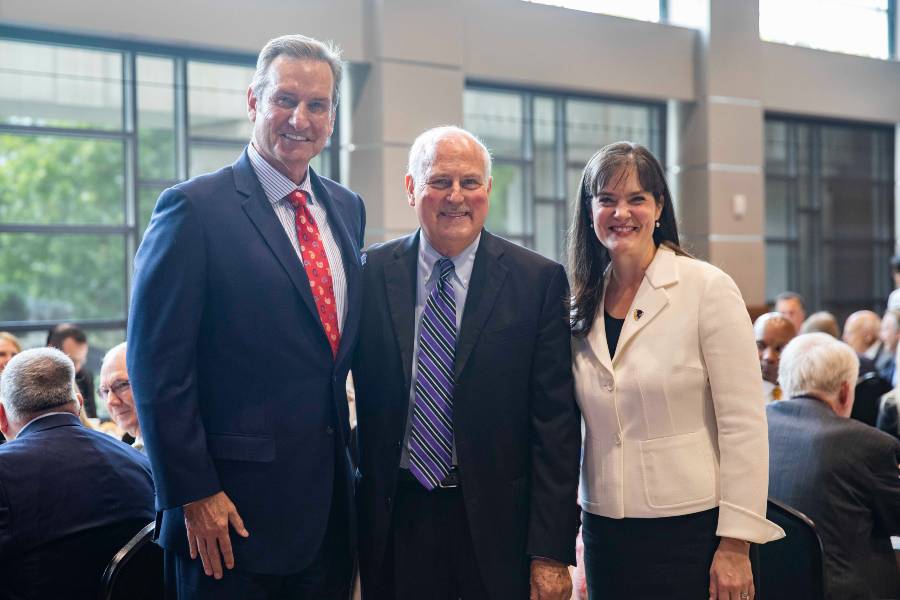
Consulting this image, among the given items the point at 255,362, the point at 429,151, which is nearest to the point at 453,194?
the point at 429,151

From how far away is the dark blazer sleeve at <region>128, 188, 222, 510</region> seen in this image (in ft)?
5.82

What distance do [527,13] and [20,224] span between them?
4315 millimetres

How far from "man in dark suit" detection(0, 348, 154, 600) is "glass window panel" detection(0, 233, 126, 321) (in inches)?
144

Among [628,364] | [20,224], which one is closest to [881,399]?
[628,364]

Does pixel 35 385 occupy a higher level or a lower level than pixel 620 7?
lower

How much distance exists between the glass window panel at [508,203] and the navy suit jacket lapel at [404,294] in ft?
19.6

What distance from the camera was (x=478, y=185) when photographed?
2.12 m

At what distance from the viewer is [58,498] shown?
2.41 m

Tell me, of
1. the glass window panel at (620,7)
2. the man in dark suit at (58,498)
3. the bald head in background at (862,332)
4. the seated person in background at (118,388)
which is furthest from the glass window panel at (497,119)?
the man in dark suit at (58,498)

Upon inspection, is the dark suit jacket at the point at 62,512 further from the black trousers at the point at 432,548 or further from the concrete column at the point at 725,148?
the concrete column at the point at 725,148

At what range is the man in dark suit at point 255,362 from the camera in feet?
5.88

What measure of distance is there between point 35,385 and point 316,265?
1.10 metres

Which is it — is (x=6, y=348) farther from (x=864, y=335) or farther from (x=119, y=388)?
(x=864, y=335)

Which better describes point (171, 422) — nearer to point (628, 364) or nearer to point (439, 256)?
point (439, 256)
